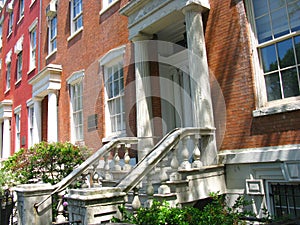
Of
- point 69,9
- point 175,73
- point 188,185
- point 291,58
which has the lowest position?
point 188,185

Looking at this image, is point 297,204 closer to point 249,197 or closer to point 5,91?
point 249,197

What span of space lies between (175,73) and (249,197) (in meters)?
4.10

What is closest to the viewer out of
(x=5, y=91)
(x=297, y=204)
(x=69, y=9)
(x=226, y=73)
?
(x=297, y=204)

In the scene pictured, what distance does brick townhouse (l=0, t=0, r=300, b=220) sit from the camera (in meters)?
5.45

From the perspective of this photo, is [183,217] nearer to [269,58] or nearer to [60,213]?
[269,58]

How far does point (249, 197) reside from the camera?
5.65 m

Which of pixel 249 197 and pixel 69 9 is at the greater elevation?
pixel 69 9

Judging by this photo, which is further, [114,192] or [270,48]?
[270,48]

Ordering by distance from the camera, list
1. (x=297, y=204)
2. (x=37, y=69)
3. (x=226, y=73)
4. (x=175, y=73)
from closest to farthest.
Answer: (x=297, y=204), (x=226, y=73), (x=175, y=73), (x=37, y=69)

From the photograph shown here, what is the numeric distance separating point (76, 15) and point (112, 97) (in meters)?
4.53

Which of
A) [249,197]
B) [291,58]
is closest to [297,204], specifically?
[249,197]

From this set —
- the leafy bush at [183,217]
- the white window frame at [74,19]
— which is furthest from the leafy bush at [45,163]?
the white window frame at [74,19]

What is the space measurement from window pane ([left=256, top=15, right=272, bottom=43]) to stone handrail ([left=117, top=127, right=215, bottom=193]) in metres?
2.00

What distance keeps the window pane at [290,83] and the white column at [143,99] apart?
3392 mm
